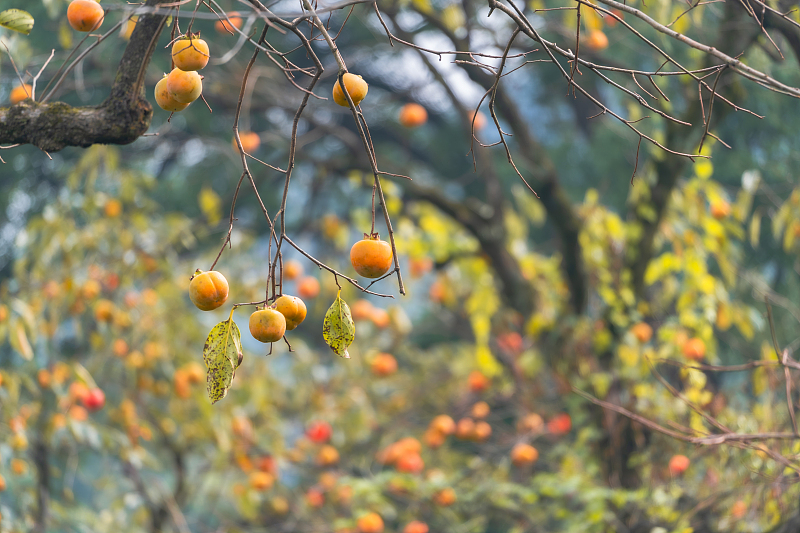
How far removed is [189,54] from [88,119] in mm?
250

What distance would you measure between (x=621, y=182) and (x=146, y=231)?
9.49 feet

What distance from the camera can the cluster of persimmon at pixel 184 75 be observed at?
2.70 ft

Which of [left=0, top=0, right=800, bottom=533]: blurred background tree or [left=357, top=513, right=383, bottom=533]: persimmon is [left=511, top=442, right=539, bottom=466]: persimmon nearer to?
[left=0, top=0, right=800, bottom=533]: blurred background tree

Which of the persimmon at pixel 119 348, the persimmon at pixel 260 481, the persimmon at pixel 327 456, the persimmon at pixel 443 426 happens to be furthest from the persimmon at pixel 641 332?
the persimmon at pixel 119 348

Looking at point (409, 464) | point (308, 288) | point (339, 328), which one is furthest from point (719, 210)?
point (339, 328)

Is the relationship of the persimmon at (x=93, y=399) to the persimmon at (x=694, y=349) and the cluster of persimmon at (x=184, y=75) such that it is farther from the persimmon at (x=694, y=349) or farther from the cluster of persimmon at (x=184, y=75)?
the persimmon at (x=694, y=349)

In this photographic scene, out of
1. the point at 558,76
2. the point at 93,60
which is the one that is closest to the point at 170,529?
the point at 93,60

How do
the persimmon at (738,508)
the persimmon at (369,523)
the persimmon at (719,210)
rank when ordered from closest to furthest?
1. the persimmon at (738,508)
2. the persimmon at (719,210)
3. the persimmon at (369,523)

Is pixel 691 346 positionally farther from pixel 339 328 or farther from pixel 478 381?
pixel 339 328

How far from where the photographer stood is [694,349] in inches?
87.2

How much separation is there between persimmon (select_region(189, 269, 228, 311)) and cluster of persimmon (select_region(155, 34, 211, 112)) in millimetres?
221

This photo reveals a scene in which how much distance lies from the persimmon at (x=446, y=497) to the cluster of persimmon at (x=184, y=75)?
1.99 m

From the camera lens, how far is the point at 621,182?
13.7 feet

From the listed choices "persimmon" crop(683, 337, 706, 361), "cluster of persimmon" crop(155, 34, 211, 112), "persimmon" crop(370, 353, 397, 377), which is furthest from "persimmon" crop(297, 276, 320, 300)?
"cluster of persimmon" crop(155, 34, 211, 112)
